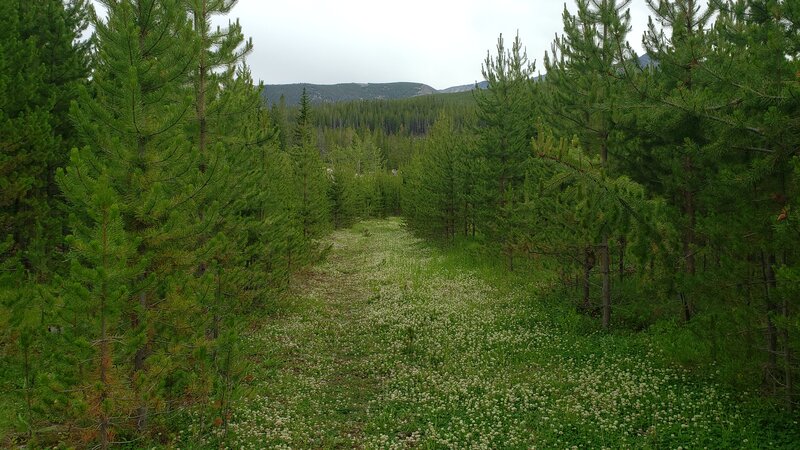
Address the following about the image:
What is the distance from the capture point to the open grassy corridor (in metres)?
8.04

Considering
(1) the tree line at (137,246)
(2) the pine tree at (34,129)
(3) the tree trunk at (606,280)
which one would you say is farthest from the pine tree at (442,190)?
(2) the pine tree at (34,129)

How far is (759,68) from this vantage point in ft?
23.2

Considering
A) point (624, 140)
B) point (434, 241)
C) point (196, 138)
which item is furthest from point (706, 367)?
point (434, 241)

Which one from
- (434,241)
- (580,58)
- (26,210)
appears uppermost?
(580,58)

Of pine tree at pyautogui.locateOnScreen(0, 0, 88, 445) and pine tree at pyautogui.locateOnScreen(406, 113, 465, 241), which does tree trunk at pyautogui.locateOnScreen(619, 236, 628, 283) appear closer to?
pine tree at pyautogui.locateOnScreen(406, 113, 465, 241)

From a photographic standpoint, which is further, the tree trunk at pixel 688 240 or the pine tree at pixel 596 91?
the pine tree at pixel 596 91

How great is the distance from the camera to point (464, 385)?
10570mm

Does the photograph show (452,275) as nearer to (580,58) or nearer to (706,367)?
(580,58)

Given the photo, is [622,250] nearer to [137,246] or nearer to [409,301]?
[409,301]

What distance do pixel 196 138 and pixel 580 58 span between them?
39.9 ft

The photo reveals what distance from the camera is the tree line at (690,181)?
7035 millimetres

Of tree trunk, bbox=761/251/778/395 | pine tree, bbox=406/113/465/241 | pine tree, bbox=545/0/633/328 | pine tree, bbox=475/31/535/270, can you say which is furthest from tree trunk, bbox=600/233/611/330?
pine tree, bbox=406/113/465/241

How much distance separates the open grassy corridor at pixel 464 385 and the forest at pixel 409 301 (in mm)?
64

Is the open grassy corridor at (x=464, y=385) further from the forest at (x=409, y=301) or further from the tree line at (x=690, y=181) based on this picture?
the tree line at (x=690, y=181)
